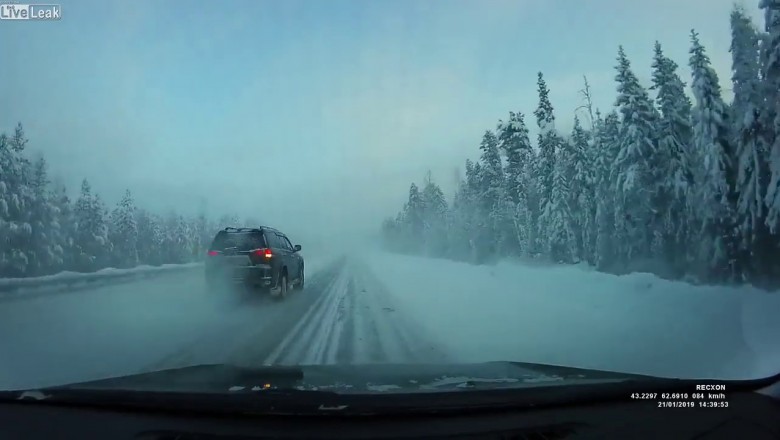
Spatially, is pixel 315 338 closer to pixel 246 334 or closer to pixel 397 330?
pixel 246 334

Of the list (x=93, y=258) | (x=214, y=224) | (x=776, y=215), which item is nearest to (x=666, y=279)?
(x=776, y=215)

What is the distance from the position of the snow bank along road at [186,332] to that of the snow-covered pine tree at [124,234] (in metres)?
1.61

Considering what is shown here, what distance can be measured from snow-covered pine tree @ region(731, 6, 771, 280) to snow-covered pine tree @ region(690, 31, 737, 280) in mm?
266

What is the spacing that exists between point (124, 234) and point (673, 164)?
52.9ft

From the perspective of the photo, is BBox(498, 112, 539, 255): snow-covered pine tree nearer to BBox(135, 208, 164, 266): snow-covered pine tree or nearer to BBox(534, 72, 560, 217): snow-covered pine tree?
BBox(534, 72, 560, 217): snow-covered pine tree

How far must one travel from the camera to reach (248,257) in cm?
1134

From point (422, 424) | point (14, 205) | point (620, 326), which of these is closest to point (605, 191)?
point (620, 326)

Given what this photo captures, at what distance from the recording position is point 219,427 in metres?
3.41

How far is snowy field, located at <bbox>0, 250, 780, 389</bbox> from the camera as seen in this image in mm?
6523

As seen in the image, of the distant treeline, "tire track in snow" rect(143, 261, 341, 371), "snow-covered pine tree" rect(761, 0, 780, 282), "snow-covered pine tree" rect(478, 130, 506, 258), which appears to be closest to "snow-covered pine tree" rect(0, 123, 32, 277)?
the distant treeline

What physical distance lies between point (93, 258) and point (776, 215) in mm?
16923

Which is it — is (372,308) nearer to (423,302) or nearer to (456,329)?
(423,302)

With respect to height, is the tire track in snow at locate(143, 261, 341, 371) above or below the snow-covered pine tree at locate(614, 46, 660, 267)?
below

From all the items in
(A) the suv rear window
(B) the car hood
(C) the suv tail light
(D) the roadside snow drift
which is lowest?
(D) the roadside snow drift
